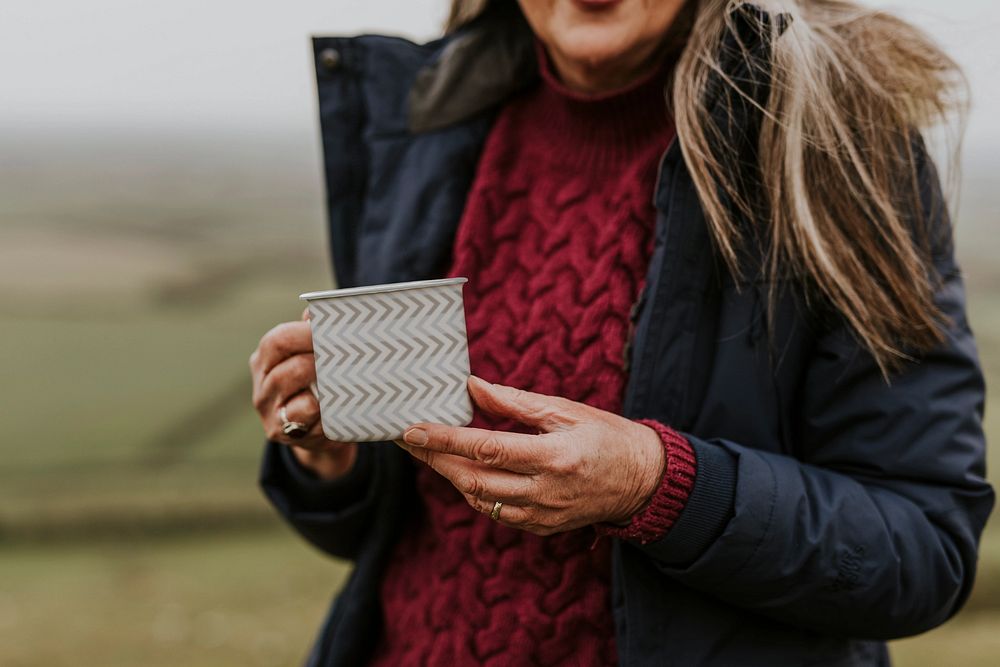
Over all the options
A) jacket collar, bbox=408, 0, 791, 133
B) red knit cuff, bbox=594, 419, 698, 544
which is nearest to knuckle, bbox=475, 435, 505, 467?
red knit cuff, bbox=594, 419, 698, 544

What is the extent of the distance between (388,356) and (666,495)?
0.27 m

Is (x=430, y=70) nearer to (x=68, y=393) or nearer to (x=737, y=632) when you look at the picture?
(x=737, y=632)

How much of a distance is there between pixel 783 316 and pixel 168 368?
5.53 feet

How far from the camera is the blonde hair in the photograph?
35.4 inches

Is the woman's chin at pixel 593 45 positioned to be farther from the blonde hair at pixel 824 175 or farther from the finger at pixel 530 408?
the finger at pixel 530 408

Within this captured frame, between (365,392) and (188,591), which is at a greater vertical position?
(365,392)

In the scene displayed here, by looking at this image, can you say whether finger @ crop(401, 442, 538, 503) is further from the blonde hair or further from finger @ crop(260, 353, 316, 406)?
the blonde hair

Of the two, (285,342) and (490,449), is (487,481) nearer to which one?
(490,449)

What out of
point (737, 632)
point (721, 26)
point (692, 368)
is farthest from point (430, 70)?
point (737, 632)

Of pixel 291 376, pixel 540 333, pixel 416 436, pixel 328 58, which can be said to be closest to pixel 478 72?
pixel 328 58

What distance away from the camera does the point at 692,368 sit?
92 centimetres

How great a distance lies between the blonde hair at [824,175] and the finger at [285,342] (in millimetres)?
404

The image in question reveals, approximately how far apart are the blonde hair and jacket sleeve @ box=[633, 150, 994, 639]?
0.11 ft

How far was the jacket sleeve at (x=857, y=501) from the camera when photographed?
841mm
